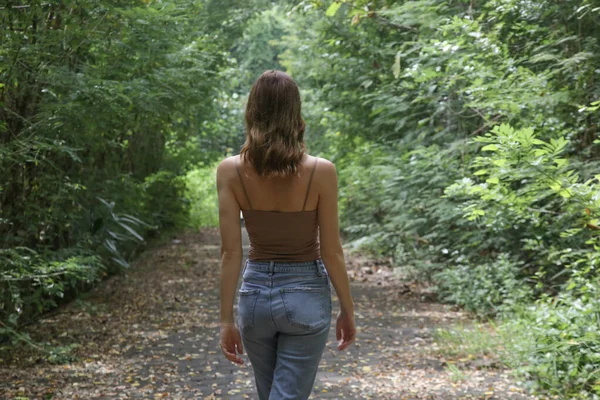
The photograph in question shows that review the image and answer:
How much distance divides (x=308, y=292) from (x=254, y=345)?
36cm

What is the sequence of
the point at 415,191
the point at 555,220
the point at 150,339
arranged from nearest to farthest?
1. the point at 555,220
2. the point at 150,339
3. the point at 415,191

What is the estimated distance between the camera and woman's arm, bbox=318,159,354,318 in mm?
3414

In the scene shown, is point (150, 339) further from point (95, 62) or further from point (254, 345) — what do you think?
point (254, 345)

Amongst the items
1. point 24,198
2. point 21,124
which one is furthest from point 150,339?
point 21,124

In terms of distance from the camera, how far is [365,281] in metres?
14.2

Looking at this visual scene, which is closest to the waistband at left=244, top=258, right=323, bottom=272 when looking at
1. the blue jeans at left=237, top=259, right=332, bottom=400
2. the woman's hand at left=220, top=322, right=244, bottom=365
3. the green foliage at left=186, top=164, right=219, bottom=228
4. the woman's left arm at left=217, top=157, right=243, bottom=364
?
the blue jeans at left=237, top=259, right=332, bottom=400

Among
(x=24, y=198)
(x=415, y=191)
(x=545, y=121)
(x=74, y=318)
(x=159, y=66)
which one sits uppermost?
(x=159, y=66)

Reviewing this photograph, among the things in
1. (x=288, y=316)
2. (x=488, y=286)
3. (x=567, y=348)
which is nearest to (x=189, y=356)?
(x=567, y=348)

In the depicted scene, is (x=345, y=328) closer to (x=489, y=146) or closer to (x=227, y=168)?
(x=227, y=168)

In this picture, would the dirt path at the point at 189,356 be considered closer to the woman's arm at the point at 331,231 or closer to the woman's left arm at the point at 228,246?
the woman's left arm at the point at 228,246

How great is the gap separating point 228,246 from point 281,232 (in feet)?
0.87

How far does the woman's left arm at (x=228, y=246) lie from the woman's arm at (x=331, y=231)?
0.38 m

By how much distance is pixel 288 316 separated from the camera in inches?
132

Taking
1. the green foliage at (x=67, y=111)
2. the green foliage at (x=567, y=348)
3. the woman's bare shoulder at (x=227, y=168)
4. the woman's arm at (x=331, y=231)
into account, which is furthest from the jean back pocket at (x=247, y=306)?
the green foliage at (x=67, y=111)
